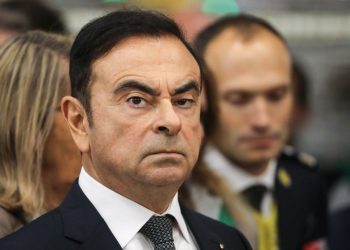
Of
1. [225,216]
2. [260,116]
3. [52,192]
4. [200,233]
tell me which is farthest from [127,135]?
[260,116]

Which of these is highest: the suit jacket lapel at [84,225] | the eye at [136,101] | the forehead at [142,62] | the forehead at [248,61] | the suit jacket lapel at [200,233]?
the forehead at [142,62]

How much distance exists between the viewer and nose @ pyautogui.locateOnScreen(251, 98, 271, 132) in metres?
4.69

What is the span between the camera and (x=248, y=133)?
473cm

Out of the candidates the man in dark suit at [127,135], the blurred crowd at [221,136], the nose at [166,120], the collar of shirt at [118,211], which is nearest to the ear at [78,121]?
the man in dark suit at [127,135]

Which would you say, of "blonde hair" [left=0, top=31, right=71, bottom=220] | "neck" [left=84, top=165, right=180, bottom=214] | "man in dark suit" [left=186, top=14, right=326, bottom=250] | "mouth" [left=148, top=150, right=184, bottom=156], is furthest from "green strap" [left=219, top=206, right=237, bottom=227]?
"mouth" [left=148, top=150, right=184, bottom=156]

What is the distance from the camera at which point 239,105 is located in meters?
4.73

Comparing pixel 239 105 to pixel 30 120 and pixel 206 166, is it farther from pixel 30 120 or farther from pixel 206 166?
pixel 30 120

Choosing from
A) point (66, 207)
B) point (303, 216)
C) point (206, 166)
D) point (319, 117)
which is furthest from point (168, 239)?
point (319, 117)

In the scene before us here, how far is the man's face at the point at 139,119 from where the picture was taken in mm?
2861

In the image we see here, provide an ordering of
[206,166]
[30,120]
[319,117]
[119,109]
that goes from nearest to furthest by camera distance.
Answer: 1. [119,109]
2. [30,120]
3. [206,166]
4. [319,117]

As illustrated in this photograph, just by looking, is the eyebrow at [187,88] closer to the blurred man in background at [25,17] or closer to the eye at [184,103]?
the eye at [184,103]

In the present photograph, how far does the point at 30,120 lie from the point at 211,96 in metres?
1.35

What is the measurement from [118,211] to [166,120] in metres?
0.32

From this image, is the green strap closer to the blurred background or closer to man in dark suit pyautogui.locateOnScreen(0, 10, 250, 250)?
man in dark suit pyautogui.locateOnScreen(0, 10, 250, 250)
